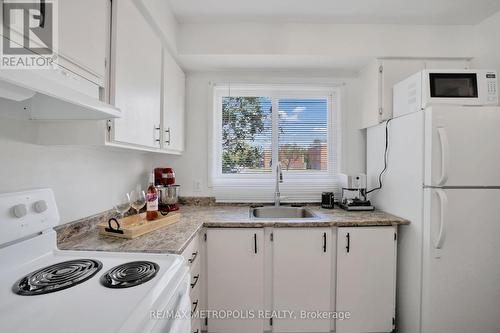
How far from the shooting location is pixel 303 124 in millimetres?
2377

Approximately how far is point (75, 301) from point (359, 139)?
94.9 inches

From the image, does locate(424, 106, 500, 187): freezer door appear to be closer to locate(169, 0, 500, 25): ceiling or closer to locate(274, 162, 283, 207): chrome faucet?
locate(169, 0, 500, 25): ceiling

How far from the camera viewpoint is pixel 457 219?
147 cm

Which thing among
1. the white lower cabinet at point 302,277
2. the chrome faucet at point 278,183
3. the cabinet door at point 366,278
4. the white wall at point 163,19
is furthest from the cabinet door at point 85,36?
the cabinet door at point 366,278

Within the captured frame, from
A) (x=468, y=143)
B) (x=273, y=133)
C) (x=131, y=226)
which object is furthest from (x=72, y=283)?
(x=468, y=143)

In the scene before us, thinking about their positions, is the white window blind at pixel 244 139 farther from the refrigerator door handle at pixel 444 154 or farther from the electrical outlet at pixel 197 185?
the refrigerator door handle at pixel 444 154

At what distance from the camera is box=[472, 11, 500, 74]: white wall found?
1800 millimetres

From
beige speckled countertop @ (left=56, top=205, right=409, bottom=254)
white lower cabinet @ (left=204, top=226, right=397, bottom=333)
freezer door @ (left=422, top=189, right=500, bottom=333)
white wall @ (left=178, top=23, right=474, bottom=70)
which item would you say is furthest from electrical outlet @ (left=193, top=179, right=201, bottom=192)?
freezer door @ (left=422, top=189, right=500, bottom=333)

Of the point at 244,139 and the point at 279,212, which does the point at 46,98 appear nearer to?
the point at 244,139

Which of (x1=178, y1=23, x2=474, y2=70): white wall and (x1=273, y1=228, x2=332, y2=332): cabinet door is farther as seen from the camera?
(x1=178, y1=23, x2=474, y2=70): white wall

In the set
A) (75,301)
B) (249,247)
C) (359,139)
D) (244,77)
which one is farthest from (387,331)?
(244,77)

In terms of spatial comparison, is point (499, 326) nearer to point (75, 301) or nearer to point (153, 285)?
point (153, 285)

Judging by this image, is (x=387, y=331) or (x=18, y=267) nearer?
(x=18, y=267)

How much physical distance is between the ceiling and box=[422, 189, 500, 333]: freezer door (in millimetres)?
1405
